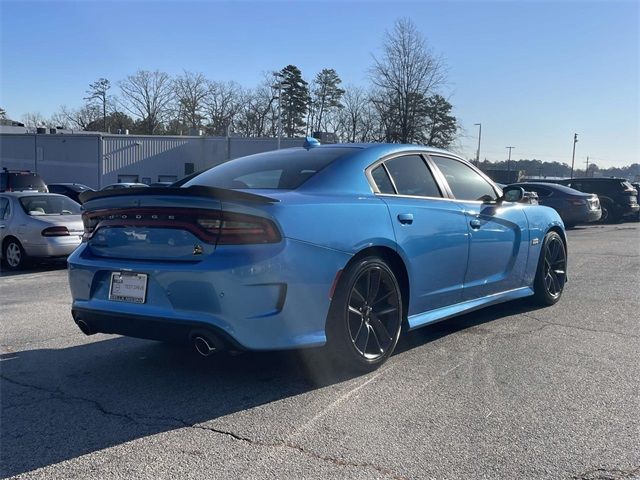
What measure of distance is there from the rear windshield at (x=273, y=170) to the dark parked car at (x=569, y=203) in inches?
604

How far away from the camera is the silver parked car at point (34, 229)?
10.2m

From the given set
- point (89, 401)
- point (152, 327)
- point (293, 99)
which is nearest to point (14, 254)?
point (89, 401)

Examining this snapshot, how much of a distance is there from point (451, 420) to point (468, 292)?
1.87 meters

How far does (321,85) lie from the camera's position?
65625 millimetres

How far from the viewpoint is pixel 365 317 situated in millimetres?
4238

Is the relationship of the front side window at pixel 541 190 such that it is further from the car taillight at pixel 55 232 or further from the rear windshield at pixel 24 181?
the rear windshield at pixel 24 181

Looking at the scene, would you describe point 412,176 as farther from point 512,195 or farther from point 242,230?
point 242,230

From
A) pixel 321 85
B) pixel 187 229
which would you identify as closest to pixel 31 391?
pixel 187 229

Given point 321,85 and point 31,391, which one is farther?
point 321,85

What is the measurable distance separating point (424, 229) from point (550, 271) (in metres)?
2.61

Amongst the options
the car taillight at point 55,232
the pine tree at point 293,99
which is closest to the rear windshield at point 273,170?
the car taillight at point 55,232

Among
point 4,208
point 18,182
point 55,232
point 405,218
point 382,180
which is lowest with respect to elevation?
point 55,232

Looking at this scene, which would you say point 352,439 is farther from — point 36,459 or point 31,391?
point 31,391

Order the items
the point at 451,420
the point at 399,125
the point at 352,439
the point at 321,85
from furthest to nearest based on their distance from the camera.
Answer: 1. the point at 321,85
2. the point at 399,125
3. the point at 451,420
4. the point at 352,439
